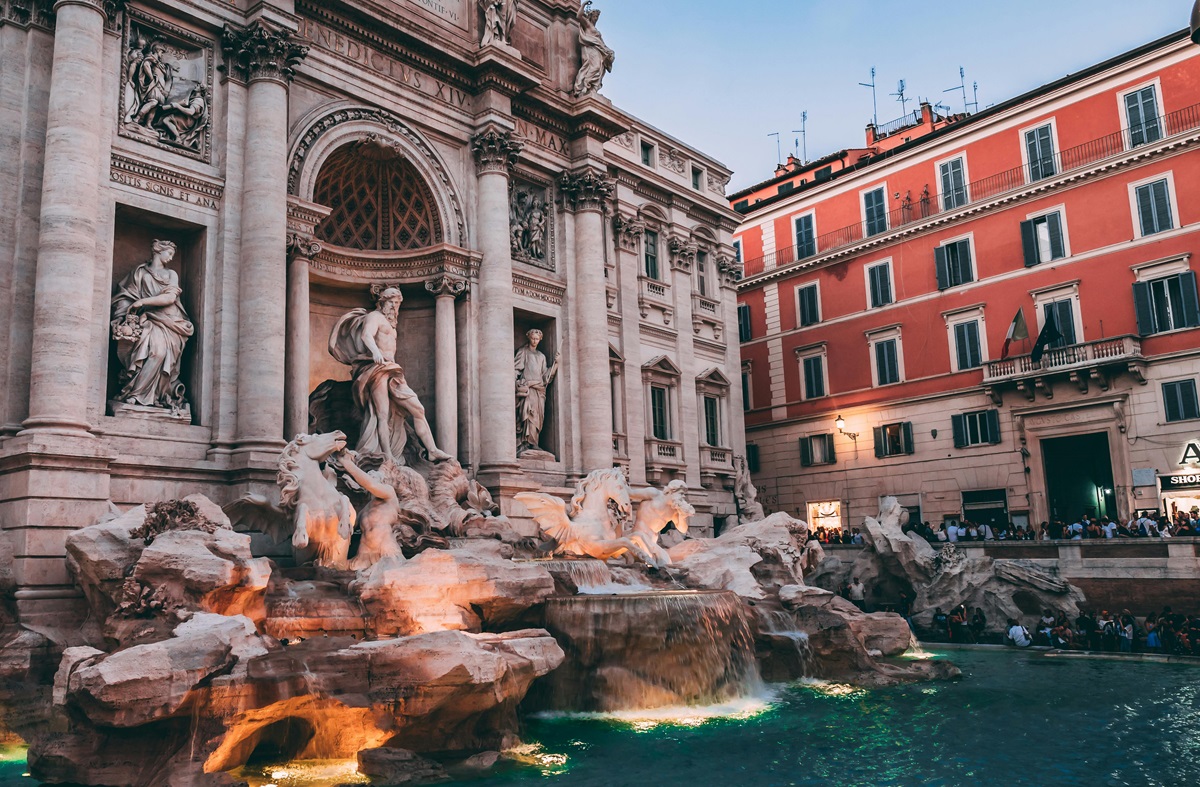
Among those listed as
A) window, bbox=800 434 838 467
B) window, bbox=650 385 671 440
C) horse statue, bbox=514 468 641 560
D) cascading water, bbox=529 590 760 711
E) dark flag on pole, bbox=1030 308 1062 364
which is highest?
dark flag on pole, bbox=1030 308 1062 364

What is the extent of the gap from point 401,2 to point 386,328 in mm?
7354

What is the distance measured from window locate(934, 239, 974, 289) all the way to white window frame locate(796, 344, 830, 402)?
4792 mm

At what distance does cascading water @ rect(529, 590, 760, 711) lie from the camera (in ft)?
40.8

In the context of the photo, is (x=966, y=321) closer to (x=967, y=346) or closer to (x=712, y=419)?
(x=967, y=346)

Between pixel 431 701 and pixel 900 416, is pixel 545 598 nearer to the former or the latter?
pixel 431 701

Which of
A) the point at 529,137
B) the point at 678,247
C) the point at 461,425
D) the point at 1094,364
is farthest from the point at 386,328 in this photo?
the point at 1094,364

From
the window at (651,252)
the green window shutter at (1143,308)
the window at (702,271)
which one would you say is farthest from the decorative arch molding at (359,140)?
the green window shutter at (1143,308)

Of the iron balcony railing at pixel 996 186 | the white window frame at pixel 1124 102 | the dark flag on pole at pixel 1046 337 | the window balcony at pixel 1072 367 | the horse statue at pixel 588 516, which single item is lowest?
the horse statue at pixel 588 516

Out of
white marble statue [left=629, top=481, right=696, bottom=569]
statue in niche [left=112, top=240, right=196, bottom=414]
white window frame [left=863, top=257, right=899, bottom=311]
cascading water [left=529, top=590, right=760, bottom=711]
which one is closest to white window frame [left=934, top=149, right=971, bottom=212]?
white window frame [left=863, top=257, right=899, bottom=311]

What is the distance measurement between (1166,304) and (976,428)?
6.13 m

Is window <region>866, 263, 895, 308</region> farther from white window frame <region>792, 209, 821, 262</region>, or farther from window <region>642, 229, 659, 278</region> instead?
window <region>642, 229, 659, 278</region>

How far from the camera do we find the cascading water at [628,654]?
12.4 meters

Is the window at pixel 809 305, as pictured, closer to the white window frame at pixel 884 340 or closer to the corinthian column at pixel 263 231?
the white window frame at pixel 884 340

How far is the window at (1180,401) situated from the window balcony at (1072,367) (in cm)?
70
